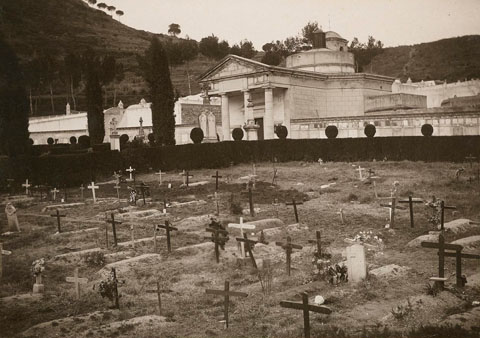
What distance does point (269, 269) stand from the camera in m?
10.9

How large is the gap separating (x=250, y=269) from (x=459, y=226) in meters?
5.83

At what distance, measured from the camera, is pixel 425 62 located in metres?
76.4

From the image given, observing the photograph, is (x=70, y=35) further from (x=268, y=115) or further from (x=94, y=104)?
(x=268, y=115)

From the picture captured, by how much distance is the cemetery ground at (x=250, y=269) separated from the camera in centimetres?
802

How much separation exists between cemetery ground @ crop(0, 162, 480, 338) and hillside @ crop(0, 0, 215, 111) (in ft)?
20.1

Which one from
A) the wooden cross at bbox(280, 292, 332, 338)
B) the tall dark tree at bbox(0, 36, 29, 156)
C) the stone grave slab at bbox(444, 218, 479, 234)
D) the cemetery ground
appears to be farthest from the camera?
the tall dark tree at bbox(0, 36, 29, 156)

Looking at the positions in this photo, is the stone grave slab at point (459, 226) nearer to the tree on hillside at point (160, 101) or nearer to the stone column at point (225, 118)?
the tree on hillside at point (160, 101)

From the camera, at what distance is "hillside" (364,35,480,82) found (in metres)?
60.2

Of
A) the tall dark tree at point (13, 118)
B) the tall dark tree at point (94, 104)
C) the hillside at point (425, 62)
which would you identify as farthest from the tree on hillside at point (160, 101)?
the hillside at point (425, 62)

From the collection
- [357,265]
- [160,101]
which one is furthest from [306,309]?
[160,101]

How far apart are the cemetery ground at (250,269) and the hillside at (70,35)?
6122mm

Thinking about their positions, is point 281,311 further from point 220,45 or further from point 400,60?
point 220,45

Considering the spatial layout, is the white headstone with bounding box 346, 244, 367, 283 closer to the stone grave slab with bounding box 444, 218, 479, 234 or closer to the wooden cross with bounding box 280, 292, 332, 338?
the wooden cross with bounding box 280, 292, 332, 338

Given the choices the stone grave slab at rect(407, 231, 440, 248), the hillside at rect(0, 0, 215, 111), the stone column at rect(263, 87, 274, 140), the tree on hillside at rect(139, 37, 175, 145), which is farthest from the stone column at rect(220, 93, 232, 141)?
the stone grave slab at rect(407, 231, 440, 248)
